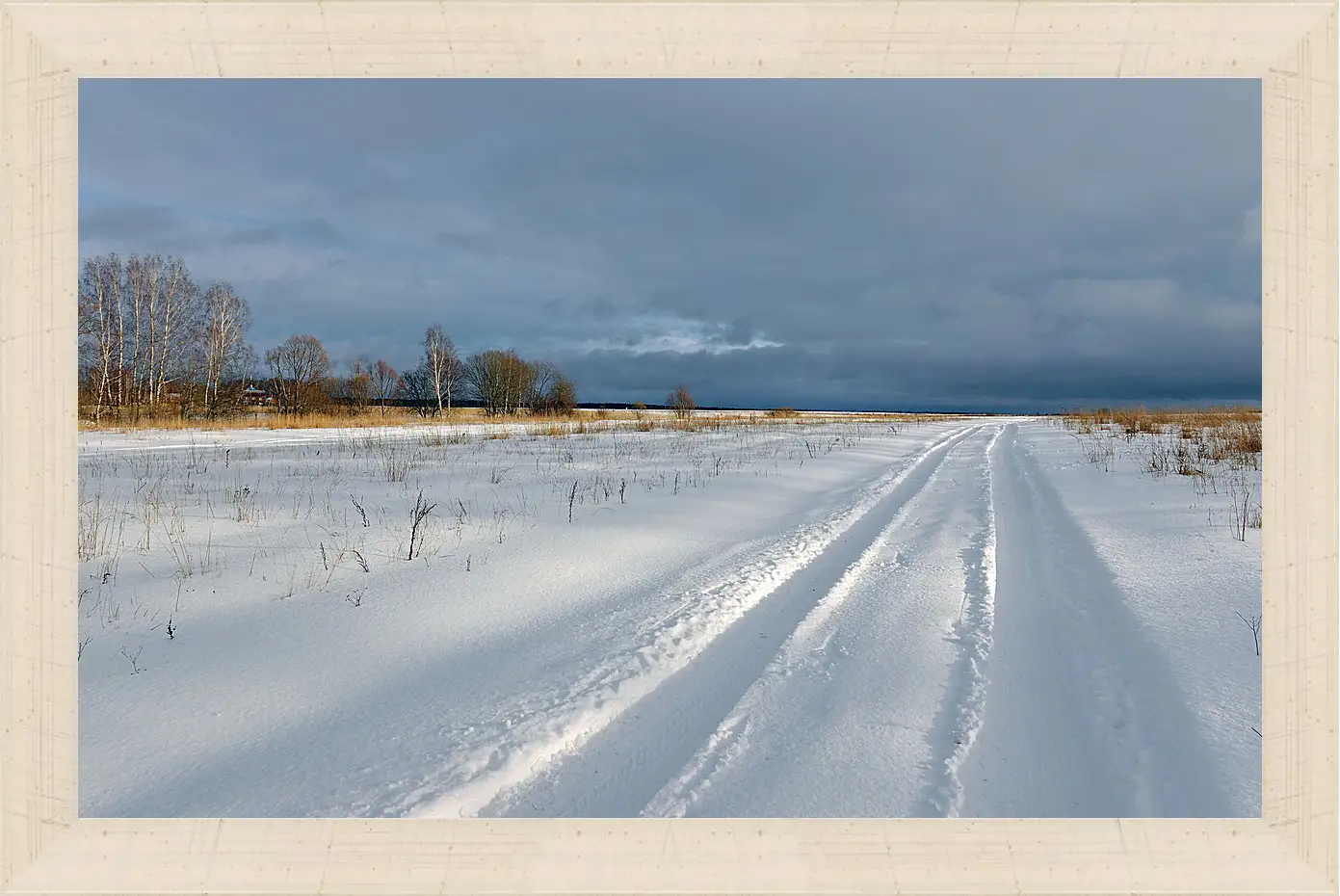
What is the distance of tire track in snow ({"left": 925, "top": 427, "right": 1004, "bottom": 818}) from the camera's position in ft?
5.75

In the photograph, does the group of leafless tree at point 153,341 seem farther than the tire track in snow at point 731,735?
Yes

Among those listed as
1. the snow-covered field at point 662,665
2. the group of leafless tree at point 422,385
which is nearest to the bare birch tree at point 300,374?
the group of leafless tree at point 422,385

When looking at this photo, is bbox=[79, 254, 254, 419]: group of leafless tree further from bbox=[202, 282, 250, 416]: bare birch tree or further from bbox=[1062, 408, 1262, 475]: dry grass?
bbox=[1062, 408, 1262, 475]: dry grass

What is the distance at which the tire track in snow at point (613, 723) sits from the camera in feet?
5.65

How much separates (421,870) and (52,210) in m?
2.80

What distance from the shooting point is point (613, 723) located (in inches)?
83.6

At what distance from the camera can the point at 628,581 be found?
158 inches

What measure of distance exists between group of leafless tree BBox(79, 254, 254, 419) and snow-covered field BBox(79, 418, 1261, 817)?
2492 centimetres

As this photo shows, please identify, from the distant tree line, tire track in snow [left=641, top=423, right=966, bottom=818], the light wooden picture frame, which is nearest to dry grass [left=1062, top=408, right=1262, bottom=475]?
the light wooden picture frame

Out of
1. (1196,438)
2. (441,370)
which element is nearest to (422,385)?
(441,370)

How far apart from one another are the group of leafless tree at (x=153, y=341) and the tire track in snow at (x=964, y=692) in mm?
30343

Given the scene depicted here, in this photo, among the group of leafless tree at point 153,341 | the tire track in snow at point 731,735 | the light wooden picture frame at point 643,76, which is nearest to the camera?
the tire track in snow at point 731,735

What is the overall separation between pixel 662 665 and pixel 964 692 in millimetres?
1317

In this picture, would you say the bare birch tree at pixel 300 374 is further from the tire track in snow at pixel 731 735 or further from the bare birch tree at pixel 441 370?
the tire track in snow at pixel 731 735
